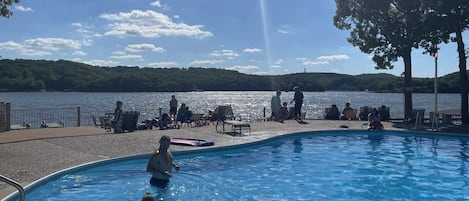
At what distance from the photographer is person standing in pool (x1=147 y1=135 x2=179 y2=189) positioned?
8.29 metres

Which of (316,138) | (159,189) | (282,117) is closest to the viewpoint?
(159,189)

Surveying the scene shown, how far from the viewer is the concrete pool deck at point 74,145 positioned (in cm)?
912

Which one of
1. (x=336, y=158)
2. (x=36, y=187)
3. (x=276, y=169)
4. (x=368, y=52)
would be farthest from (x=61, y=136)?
(x=368, y=52)

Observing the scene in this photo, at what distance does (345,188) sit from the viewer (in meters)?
9.15

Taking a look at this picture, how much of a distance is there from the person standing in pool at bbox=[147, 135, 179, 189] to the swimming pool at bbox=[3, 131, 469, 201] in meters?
0.25

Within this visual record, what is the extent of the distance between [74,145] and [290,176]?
649cm

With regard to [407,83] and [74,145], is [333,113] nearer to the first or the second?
[407,83]

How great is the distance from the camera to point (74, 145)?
12.5m

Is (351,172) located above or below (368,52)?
below

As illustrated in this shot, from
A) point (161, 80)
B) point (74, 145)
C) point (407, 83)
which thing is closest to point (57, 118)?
point (74, 145)

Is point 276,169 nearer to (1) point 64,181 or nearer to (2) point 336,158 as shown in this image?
(2) point 336,158

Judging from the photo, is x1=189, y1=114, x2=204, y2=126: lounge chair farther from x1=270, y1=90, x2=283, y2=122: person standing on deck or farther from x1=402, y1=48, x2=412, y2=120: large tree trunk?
x1=402, y1=48, x2=412, y2=120: large tree trunk

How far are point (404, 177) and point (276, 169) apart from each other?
3099 mm

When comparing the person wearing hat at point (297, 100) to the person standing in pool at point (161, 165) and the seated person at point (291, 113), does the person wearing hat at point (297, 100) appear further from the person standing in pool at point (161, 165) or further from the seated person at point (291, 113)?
the person standing in pool at point (161, 165)
